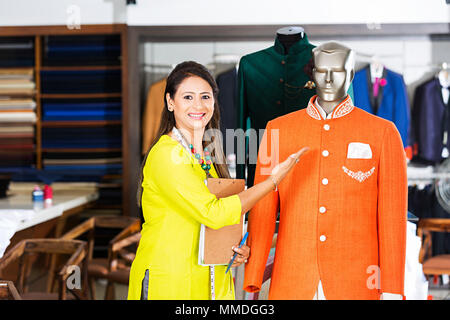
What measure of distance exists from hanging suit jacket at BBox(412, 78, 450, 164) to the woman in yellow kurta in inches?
103

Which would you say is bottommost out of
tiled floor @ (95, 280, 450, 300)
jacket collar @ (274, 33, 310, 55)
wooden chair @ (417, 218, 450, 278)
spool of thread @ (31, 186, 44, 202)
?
tiled floor @ (95, 280, 450, 300)

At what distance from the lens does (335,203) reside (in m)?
1.10

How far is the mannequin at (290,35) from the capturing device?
1.41 meters

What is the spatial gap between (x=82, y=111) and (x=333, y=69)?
303 centimetres

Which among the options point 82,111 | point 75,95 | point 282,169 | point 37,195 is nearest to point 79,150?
point 82,111

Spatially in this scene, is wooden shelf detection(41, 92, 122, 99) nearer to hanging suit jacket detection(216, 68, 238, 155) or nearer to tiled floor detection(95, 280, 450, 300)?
tiled floor detection(95, 280, 450, 300)

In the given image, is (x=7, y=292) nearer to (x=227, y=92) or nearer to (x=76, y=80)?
(x=227, y=92)

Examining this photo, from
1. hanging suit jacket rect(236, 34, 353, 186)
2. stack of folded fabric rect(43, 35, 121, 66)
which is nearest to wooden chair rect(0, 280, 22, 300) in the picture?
hanging suit jacket rect(236, 34, 353, 186)

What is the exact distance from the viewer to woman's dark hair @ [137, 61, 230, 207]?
115 cm
